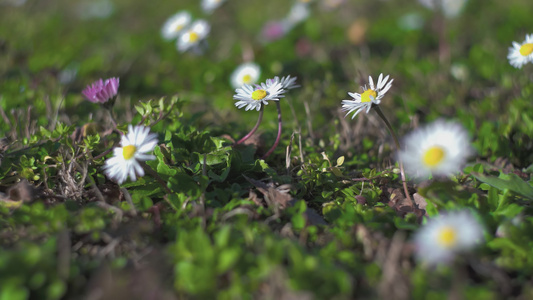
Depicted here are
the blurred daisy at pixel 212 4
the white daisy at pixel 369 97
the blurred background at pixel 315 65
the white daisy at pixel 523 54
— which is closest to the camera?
the white daisy at pixel 369 97

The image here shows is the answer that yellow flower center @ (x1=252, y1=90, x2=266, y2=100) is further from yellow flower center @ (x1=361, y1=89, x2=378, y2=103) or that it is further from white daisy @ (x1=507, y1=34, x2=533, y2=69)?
white daisy @ (x1=507, y1=34, x2=533, y2=69)

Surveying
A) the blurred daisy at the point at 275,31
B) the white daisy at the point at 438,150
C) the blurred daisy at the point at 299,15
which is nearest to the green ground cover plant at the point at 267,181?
the white daisy at the point at 438,150

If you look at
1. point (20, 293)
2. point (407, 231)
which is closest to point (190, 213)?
point (20, 293)

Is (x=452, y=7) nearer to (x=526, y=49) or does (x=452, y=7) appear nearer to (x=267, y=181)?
(x=526, y=49)

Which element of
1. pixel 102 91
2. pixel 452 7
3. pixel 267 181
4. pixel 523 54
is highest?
pixel 452 7

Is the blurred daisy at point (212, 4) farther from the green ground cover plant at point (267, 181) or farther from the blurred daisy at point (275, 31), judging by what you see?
the blurred daisy at point (275, 31)

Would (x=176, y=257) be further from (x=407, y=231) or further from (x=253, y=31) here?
(x=253, y=31)

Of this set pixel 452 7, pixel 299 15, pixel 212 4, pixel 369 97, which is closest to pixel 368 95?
pixel 369 97
